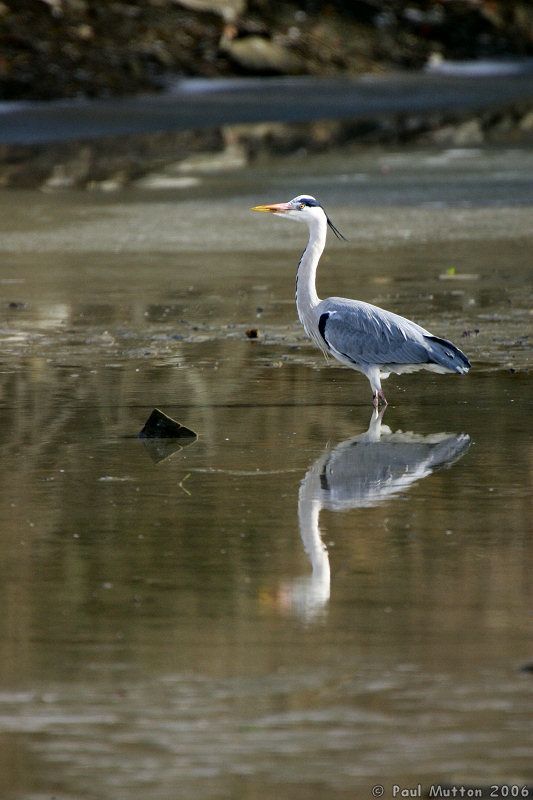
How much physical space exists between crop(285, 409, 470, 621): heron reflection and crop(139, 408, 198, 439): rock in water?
89 cm

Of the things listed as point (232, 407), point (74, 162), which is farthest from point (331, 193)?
point (232, 407)

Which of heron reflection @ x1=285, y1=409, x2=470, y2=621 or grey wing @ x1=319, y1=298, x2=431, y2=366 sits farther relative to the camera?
grey wing @ x1=319, y1=298, x2=431, y2=366

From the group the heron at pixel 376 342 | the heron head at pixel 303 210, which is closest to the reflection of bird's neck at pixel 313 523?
the heron at pixel 376 342

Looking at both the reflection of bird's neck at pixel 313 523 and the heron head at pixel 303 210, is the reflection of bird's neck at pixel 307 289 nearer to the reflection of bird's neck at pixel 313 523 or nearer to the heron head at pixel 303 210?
the heron head at pixel 303 210

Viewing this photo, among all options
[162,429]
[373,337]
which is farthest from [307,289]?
[162,429]

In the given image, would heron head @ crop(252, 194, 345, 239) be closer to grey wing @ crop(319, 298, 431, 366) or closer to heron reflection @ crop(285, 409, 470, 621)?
grey wing @ crop(319, 298, 431, 366)

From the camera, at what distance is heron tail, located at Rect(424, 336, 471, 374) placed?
11227mm

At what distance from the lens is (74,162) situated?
27141 mm

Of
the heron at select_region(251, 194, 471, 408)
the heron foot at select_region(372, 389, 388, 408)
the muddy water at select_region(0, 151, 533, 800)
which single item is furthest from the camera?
the heron at select_region(251, 194, 471, 408)

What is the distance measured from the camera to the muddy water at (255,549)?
18.6 feet

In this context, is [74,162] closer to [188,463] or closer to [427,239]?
[427,239]

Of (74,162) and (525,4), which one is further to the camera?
(525,4)

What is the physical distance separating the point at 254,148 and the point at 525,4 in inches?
807

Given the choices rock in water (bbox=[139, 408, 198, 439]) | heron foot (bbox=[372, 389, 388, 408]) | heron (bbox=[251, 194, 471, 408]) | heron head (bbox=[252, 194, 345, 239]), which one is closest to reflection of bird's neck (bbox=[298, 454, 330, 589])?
rock in water (bbox=[139, 408, 198, 439])
